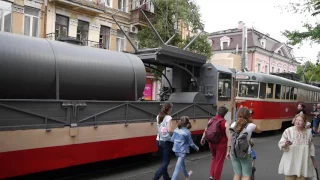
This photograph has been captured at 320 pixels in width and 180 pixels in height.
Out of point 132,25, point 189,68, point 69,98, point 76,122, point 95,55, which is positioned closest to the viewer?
point 76,122

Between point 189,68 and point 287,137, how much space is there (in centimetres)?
603

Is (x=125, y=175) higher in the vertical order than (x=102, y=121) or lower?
lower

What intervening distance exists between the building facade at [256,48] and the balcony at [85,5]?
23130 mm

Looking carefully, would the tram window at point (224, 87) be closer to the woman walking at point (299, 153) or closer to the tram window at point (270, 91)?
the tram window at point (270, 91)

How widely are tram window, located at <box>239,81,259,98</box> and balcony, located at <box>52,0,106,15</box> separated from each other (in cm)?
1140

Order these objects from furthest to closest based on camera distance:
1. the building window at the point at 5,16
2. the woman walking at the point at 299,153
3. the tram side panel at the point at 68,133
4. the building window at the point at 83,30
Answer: the building window at the point at 83,30
the building window at the point at 5,16
the tram side panel at the point at 68,133
the woman walking at the point at 299,153

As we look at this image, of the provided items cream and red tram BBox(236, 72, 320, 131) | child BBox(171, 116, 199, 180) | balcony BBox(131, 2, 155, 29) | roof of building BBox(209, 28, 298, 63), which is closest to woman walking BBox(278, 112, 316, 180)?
child BBox(171, 116, 199, 180)

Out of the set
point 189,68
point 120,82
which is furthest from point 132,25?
point 120,82

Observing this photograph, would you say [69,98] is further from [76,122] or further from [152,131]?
[152,131]

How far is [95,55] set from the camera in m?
7.24

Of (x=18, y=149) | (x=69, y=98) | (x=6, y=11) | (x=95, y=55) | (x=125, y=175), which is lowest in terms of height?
(x=125, y=175)

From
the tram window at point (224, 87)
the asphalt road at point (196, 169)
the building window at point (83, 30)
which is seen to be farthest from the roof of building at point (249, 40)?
the asphalt road at point (196, 169)

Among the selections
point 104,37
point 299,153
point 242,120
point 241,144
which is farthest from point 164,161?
point 104,37

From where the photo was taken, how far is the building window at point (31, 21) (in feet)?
61.7
